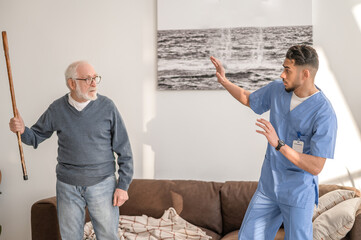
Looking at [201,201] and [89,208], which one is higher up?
[89,208]

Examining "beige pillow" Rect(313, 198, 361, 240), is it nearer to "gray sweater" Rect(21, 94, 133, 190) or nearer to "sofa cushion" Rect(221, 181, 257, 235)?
"sofa cushion" Rect(221, 181, 257, 235)

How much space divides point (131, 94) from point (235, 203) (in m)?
1.27

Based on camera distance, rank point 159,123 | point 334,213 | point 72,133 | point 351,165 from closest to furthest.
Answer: point 72,133 → point 334,213 → point 351,165 → point 159,123

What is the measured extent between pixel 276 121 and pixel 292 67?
0.30 meters

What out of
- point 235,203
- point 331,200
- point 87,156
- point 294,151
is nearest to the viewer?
point 294,151

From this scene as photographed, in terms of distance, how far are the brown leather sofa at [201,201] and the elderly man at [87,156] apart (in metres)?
0.79

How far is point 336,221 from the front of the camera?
259 cm

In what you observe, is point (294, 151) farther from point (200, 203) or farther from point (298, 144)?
point (200, 203)

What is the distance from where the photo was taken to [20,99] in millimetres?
3799

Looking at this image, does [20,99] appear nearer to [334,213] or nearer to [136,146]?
[136,146]

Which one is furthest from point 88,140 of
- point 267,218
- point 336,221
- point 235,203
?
point 336,221

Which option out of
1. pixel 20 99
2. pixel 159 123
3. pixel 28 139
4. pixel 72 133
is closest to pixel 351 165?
pixel 159 123

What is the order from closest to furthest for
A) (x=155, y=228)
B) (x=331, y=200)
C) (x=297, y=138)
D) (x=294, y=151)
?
1. (x=294, y=151)
2. (x=297, y=138)
3. (x=331, y=200)
4. (x=155, y=228)

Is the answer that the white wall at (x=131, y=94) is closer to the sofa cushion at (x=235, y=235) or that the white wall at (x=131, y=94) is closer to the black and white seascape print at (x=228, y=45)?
the black and white seascape print at (x=228, y=45)
